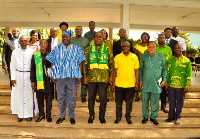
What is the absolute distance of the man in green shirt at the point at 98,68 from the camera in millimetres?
4117

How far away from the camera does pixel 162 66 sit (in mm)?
4176

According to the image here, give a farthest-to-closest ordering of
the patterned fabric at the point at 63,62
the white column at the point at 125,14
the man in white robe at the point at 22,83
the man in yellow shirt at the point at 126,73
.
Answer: the white column at the point at 125,14
the man in white robe at the point at 22,83
the man in yellow shirt at the point at 126,73
the patterned fabric at the point at 63,62

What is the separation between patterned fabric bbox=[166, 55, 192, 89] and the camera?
4133mm

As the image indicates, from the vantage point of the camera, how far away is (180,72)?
421cm

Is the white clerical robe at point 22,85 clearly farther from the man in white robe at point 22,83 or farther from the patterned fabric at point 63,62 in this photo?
the patterned fabric at point 63,62

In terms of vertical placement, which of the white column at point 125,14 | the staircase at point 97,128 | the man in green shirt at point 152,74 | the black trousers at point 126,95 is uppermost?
the white column at point 125,14

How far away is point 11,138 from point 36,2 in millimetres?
5149

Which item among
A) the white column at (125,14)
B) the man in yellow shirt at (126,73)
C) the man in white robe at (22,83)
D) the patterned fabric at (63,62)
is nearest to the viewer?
the patterned fabric at (63,62)

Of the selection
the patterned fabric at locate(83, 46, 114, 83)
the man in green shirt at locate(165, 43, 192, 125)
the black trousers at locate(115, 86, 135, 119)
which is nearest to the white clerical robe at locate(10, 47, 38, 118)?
the patterned fabric at locate(83, 46, 114, 83)

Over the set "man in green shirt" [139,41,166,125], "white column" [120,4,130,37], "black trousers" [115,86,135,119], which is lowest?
"black trousers" [115,86,135,119]

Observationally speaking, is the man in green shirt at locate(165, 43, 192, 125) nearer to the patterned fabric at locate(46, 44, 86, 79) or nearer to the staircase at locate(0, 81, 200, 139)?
the staircase at locate(0, 81, 200, 139)

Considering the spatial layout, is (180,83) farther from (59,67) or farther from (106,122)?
(59,67)

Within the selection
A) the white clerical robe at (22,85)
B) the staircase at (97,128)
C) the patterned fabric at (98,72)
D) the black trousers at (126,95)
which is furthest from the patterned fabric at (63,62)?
the staircase at (97,128)

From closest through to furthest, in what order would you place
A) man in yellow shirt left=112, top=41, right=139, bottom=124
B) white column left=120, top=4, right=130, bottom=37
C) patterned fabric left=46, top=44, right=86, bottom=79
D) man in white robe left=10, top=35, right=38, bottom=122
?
patterned fabric left=46, top=44, right=86, bottom=79, man in yellow shirt left=112, top=41, right=139, bottom=124, man in white robe left=10, top=35, right=38, bottom=122, white column left=120, top=4, right=130, bottom=37
